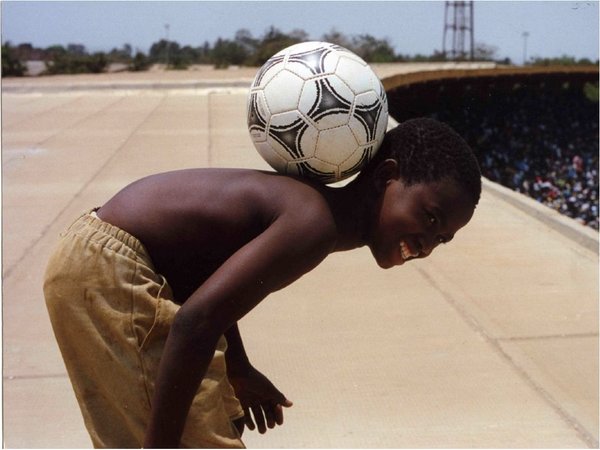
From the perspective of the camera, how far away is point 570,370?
404cm

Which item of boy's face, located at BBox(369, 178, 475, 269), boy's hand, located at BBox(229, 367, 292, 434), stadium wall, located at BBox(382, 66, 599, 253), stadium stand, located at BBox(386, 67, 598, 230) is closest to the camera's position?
boy's face, located at BBox(369, 178, 475, 269)

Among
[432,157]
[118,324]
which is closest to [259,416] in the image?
[118,324]

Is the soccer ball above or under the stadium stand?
above

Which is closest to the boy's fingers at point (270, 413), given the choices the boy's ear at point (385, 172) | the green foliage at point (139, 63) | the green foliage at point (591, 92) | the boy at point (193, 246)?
the boy at point (193, 246)

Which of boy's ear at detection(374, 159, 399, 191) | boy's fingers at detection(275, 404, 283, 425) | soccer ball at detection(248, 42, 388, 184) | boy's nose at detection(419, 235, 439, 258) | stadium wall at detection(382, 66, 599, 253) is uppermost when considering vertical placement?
soccer ball at detection(248, 42, 388, 184)

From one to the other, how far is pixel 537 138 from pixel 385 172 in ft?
108

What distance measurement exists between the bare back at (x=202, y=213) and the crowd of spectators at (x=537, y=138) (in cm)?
2589

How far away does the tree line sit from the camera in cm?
3459

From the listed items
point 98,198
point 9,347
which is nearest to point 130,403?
point 9,347

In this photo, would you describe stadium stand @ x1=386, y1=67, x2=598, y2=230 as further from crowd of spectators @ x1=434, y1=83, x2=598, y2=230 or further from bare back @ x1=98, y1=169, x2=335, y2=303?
bare back @ x1=98, y1=169, x2=335, y2=303

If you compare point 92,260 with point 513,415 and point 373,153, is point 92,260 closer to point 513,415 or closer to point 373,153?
point 373,153

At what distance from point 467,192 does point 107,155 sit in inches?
349

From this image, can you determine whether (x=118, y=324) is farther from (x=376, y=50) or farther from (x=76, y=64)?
(x=376, y=50)

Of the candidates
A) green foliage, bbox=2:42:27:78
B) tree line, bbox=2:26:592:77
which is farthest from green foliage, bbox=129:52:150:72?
green foliage, bbox=2:42:27:78
